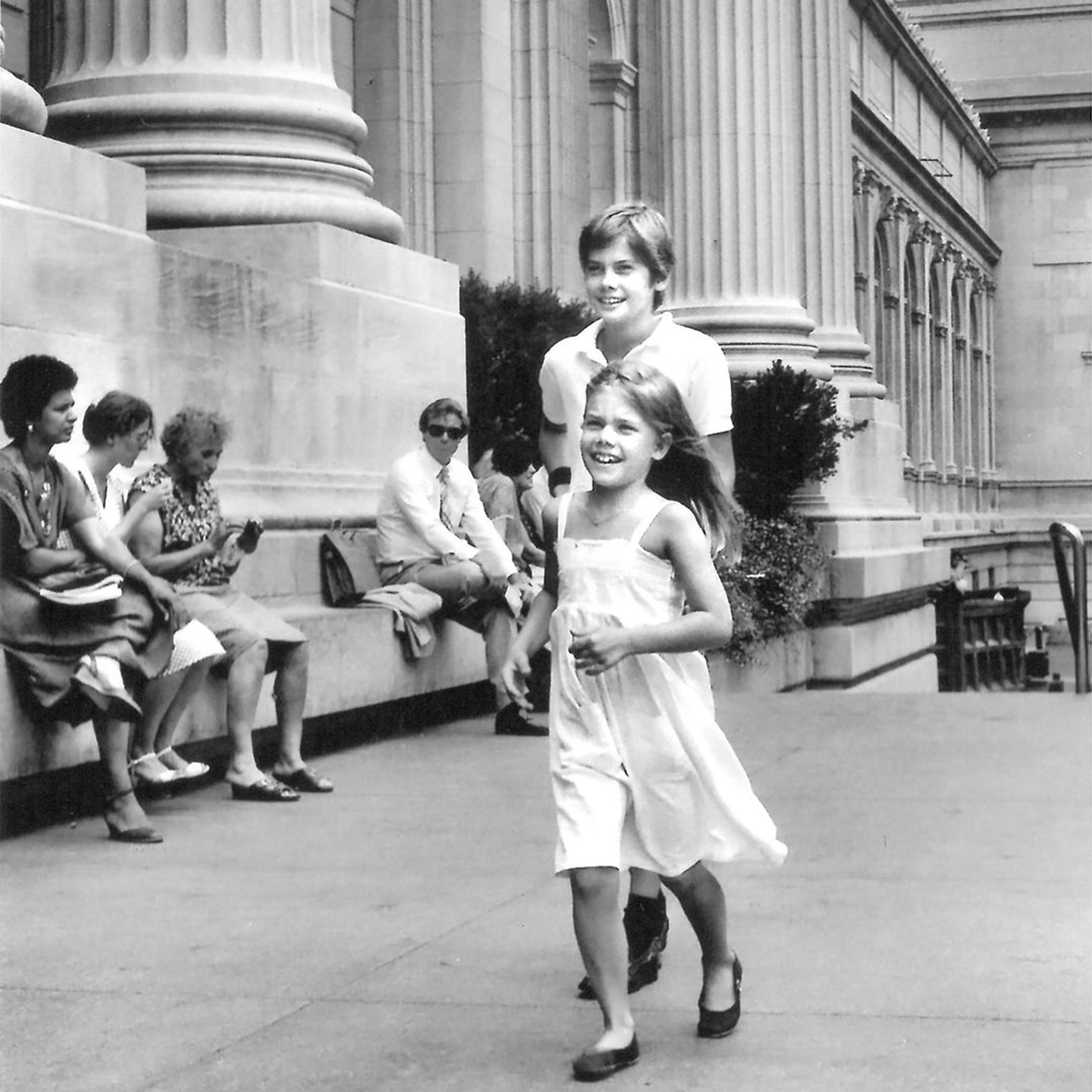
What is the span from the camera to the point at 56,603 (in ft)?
24.8

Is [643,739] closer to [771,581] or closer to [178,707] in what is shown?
[178,707]

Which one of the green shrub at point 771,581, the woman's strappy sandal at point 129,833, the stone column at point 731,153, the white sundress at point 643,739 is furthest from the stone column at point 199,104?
the stone column at point 731,153

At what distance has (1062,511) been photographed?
50.2 m

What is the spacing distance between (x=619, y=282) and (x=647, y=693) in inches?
43.2

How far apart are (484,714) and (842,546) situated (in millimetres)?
6960

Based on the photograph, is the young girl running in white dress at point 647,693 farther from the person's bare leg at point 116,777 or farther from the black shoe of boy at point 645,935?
the person's bare leg at point 116,777

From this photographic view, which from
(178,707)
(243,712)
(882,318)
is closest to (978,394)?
(882,318)

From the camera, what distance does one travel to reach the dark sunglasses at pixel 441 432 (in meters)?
10.9

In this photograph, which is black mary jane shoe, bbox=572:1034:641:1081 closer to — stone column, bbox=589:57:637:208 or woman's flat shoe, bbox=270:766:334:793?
woman's flat shoe, bbox=270:766:334:793

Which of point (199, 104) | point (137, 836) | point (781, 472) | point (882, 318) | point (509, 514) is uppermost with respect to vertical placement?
point (882, 318)

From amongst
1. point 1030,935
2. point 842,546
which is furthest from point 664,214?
point 1030,935

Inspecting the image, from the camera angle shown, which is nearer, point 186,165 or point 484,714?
point 186,165

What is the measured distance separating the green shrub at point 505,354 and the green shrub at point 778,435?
219cm

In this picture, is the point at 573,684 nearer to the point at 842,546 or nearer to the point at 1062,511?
the point at 842,546
